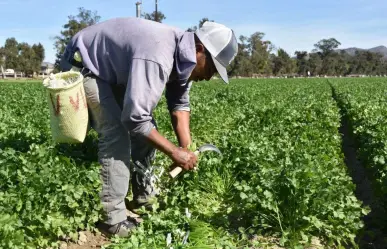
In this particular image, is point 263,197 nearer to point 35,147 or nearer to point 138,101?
point 138,101

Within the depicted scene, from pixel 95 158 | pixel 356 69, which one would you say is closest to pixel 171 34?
pixel 95 158

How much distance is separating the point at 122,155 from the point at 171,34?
1.16 m

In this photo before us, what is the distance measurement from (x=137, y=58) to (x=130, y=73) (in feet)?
0.40

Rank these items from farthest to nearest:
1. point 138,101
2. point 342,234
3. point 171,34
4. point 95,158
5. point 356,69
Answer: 1. point 356,69
2. point 95,158
3. point 342,234
4. point 171,34
5. point 138,101

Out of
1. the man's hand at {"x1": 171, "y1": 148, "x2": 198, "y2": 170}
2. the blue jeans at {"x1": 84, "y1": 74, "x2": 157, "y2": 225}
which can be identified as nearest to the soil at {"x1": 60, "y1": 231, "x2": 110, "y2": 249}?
the blue jeans at {"x1": 84, "y1": 74, "x2": 157, "y2": 225}

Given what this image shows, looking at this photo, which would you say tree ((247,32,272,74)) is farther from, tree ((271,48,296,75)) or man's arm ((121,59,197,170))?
man's arm ((121,59,197,170))

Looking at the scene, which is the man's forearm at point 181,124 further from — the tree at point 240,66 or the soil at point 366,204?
the tree at point 240,66

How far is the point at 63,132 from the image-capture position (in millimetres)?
3949

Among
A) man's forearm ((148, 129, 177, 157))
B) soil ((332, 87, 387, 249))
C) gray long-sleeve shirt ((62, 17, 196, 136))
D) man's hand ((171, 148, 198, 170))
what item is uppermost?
gray long-sleeve shirt ((62, 17, 196, 136))

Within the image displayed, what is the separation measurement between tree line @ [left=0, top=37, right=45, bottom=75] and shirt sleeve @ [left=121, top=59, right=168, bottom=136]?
92057mm

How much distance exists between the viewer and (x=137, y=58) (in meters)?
3.50

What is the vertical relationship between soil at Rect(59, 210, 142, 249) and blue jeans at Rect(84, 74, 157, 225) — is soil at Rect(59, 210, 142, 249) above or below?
below

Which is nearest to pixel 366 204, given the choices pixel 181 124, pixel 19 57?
pixel 181 124

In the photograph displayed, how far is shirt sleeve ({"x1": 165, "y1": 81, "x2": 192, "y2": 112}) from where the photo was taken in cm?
470
